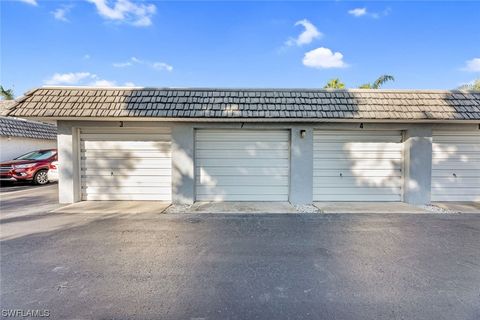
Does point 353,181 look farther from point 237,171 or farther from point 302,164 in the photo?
point 237,171

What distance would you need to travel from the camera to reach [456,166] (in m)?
7.23

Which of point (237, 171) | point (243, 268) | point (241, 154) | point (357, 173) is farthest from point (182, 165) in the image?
point (357, 173)

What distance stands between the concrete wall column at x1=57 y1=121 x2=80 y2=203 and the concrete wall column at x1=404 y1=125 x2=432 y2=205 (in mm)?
9597

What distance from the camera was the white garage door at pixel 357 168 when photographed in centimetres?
718

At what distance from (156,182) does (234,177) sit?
234 centimetres

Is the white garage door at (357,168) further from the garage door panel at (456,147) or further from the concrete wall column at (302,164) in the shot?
the garage door panel at (456,147)

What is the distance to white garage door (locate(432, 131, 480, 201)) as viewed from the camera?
7.18m

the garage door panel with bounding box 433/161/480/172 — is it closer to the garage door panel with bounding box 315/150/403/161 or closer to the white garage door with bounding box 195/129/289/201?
the garage door panel with bounding box 315/150/403/161

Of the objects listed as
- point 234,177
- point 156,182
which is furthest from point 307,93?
point 156,182

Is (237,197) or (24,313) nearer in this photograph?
(24,313)

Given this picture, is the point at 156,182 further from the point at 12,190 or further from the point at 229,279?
the point at 12,190

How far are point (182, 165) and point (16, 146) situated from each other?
11.0 meters

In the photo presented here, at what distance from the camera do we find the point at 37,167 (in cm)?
1008

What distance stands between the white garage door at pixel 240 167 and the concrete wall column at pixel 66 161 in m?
3.50
